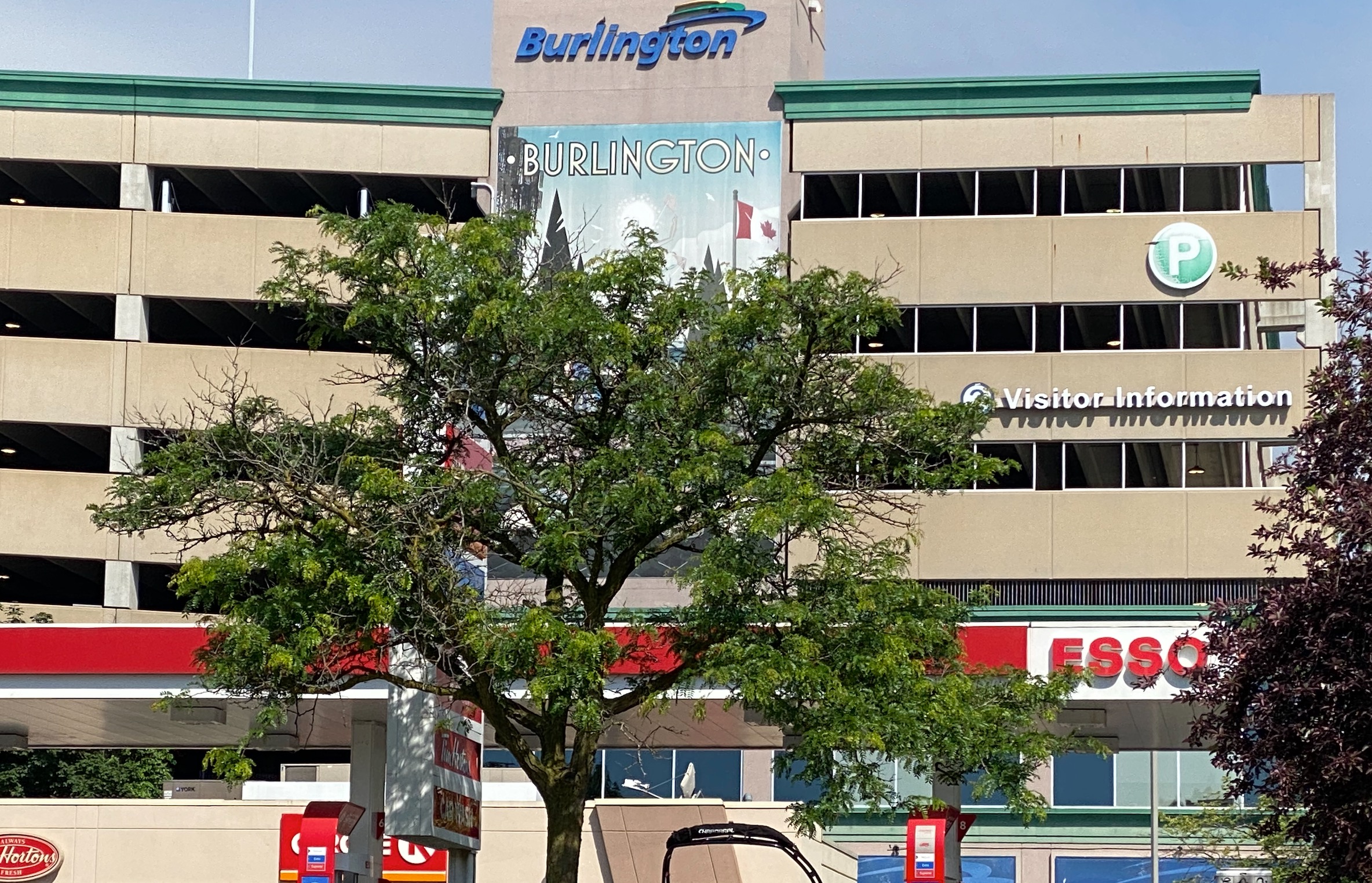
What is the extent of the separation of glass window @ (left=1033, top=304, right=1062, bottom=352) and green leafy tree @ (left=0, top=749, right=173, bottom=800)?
30.4 meters

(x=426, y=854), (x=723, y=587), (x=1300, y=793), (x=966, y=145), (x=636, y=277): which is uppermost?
(x=966, y=145)

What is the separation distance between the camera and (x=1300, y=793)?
14.3m

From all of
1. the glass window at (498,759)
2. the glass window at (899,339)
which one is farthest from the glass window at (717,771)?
the glass window at (899,339)

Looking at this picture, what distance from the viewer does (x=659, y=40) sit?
62.7 m

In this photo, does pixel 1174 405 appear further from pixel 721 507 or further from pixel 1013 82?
pixel 721 507

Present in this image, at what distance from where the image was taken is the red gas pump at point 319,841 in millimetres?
21828

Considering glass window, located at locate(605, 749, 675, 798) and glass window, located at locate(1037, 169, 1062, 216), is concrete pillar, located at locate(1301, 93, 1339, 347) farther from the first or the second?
glass window, located at locate(605, 749, 675, 798)

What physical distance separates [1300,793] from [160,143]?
5338cm

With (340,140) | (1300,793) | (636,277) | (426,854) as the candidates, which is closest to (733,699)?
(636,277)

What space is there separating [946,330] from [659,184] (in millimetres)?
9974

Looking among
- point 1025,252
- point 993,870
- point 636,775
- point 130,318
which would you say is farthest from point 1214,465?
point 130,318

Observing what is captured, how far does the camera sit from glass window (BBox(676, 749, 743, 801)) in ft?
192

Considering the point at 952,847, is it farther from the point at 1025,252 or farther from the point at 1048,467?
the point at 1025,252

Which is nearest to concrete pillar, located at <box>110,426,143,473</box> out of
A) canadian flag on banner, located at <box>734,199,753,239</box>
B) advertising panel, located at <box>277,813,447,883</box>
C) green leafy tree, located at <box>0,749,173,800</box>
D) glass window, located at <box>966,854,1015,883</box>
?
green leafy tree, located at <box>0,749,173,800</box>
